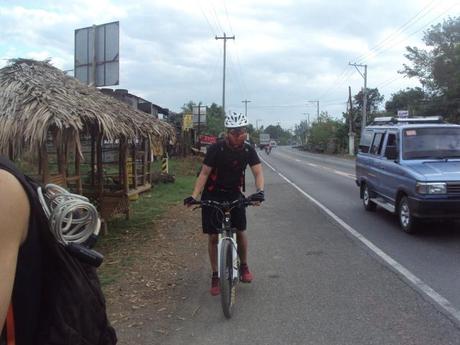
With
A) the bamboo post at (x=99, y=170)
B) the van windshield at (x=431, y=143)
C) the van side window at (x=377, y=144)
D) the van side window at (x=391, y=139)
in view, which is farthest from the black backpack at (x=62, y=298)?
the van side window at (x=377, y=144)

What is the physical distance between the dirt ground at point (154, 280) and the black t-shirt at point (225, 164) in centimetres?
135

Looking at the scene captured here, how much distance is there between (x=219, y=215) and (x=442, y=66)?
4073 cm

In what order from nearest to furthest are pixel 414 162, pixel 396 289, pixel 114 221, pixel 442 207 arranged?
pixel 396 289, pixel 442 207, pixel 414 162, pixel 114 221

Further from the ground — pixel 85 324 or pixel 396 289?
pixel 85 324

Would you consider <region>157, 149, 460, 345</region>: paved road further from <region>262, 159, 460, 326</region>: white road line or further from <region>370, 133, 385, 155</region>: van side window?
<region>370, 133, 385, 155</region>: van side window

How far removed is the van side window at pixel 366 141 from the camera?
13.2 metres

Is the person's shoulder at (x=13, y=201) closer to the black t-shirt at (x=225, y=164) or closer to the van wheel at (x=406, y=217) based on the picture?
the black t-shirt at (x=225, y=164)

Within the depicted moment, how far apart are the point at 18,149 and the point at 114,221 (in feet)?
13.4

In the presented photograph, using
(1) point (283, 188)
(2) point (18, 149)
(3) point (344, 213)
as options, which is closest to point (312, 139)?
(1) point (283, 188)

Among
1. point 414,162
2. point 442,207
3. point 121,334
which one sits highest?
point 414,162

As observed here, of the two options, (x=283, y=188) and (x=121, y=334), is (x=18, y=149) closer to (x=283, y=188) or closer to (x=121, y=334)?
(x=121, y=334)

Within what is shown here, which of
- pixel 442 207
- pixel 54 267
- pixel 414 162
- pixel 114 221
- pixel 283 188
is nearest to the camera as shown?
pixel 54 267

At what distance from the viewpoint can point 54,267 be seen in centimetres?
167

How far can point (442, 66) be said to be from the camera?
42375mm
